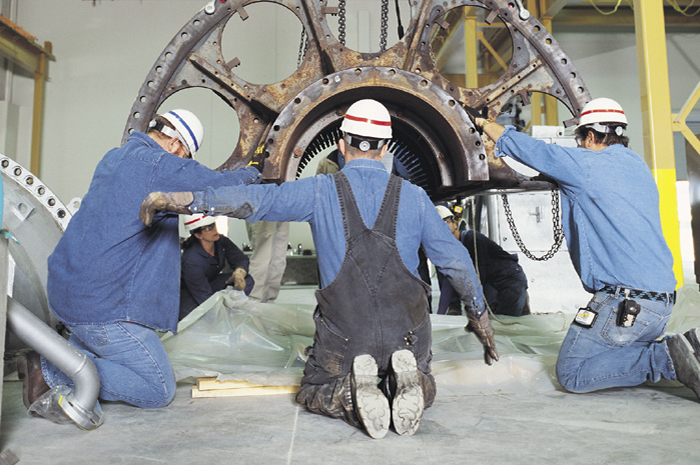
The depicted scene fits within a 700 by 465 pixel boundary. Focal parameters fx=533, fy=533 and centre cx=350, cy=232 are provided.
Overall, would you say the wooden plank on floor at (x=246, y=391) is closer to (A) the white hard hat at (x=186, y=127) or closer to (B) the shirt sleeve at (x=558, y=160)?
(A) the white hard hat at (x=186, y=127)

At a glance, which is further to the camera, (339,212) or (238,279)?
(238,279)

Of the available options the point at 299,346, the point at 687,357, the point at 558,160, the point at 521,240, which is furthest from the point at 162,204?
the point at 521,240

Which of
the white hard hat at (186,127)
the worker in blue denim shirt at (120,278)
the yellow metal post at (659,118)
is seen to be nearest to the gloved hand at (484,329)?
Answer: the worker in blue denim shirt at (120,278)

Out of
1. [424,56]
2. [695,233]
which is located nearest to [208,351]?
[424,56]

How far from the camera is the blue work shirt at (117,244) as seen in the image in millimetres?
1933

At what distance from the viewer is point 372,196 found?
1.93 m

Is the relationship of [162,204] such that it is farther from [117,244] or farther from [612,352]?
[612,352]

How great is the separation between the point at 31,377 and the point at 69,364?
0.92ft

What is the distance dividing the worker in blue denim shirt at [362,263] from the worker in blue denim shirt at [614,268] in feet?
1.78

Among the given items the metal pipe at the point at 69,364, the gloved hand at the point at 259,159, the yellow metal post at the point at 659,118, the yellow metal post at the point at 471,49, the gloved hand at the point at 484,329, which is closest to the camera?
the metal pipe at the point at 69,364

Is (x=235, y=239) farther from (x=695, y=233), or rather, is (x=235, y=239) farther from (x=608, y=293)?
(x=608, y=293)

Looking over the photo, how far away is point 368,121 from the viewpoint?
2.01m

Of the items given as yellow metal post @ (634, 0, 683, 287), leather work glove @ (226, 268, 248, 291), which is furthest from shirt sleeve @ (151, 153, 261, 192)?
yellow metal post @ (634, 0, 683, 287)

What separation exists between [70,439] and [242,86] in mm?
1829
